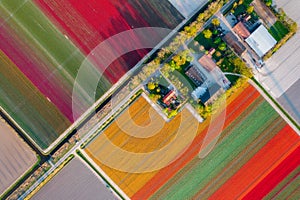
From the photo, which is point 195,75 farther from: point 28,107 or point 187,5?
point 28,107

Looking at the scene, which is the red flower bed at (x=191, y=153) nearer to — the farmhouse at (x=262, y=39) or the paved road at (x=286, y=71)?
the paved road at (x=286, y=71)

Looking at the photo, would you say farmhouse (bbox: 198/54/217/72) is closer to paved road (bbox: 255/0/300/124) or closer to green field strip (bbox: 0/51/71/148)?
paved road (bbox: 255/0/300/124)

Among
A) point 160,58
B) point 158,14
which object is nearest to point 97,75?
point 160,58

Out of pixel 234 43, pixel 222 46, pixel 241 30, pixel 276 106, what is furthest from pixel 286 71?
pixel 222 46

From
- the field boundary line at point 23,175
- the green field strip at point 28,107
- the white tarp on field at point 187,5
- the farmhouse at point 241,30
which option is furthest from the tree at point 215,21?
the field boundary line at point 23,175

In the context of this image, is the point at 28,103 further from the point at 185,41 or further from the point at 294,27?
the point at 294,27

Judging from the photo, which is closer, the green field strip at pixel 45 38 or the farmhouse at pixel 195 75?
the green field strip at pixel 45 38
